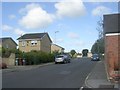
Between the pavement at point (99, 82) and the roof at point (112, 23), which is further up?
the roof at point (112, 23)

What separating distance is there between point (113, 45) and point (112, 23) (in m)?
3.47

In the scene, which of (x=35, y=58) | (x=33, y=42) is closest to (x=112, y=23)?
(x=35, y=58)

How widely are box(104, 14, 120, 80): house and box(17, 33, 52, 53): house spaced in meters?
54.6

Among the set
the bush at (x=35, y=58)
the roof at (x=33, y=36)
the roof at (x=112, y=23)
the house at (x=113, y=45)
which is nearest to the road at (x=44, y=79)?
the house at (x=113, y=45)

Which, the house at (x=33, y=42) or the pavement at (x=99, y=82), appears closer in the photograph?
the pavement at (x=99, y=82)

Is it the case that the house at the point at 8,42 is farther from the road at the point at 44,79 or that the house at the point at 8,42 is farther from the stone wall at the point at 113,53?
the stone wall at the point at 113,53

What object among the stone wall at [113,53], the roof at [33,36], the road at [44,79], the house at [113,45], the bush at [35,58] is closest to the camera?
the road at [44,79]

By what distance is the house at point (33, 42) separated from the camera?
273ft

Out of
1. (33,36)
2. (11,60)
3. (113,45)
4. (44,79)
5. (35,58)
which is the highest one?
(33,36)

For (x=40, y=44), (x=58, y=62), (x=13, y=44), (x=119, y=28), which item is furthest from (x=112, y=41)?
(x=13, y=44)

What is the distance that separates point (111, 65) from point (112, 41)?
2957mm

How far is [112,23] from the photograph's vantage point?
91.7 feet

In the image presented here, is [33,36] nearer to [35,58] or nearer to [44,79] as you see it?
[35,58]

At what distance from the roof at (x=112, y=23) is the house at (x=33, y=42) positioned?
5310 cm
